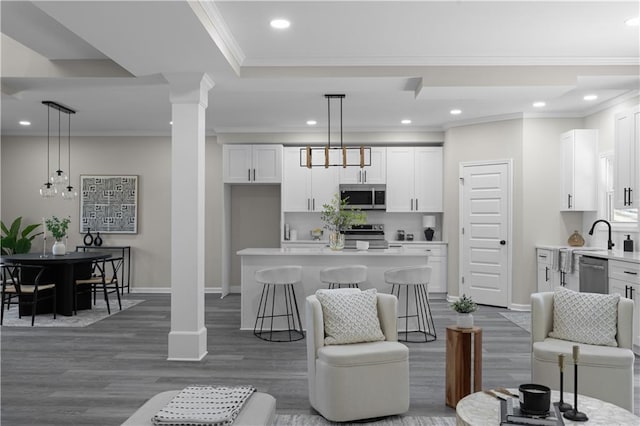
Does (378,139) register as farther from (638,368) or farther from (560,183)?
(638,368)

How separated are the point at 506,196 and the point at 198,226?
4521 millimetres

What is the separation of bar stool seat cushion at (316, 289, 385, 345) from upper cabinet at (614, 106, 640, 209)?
3.49 meters

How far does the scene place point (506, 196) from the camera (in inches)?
288

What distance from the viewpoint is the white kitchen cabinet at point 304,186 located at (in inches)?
337

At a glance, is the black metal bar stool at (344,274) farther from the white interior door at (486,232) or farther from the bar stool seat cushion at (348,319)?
the white interior door at (486,232)

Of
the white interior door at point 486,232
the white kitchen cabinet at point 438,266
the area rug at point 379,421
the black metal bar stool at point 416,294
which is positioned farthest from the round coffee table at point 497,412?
the white kitchen cabinet at point 438,266

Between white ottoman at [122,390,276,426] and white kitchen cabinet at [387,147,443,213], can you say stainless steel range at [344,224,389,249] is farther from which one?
white ottoman at [122,390,276,426]

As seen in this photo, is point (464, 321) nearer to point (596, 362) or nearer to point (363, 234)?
point (596, 362)

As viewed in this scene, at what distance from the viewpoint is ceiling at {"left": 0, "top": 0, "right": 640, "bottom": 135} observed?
12.2 feet

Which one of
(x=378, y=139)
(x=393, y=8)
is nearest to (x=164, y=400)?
(x=393, y=8)

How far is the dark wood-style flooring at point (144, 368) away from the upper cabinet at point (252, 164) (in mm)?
2844

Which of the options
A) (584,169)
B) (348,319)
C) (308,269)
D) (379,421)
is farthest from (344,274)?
(584,169)

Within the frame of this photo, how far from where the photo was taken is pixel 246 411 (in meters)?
2.38

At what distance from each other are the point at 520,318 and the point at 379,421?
12.9 feet
